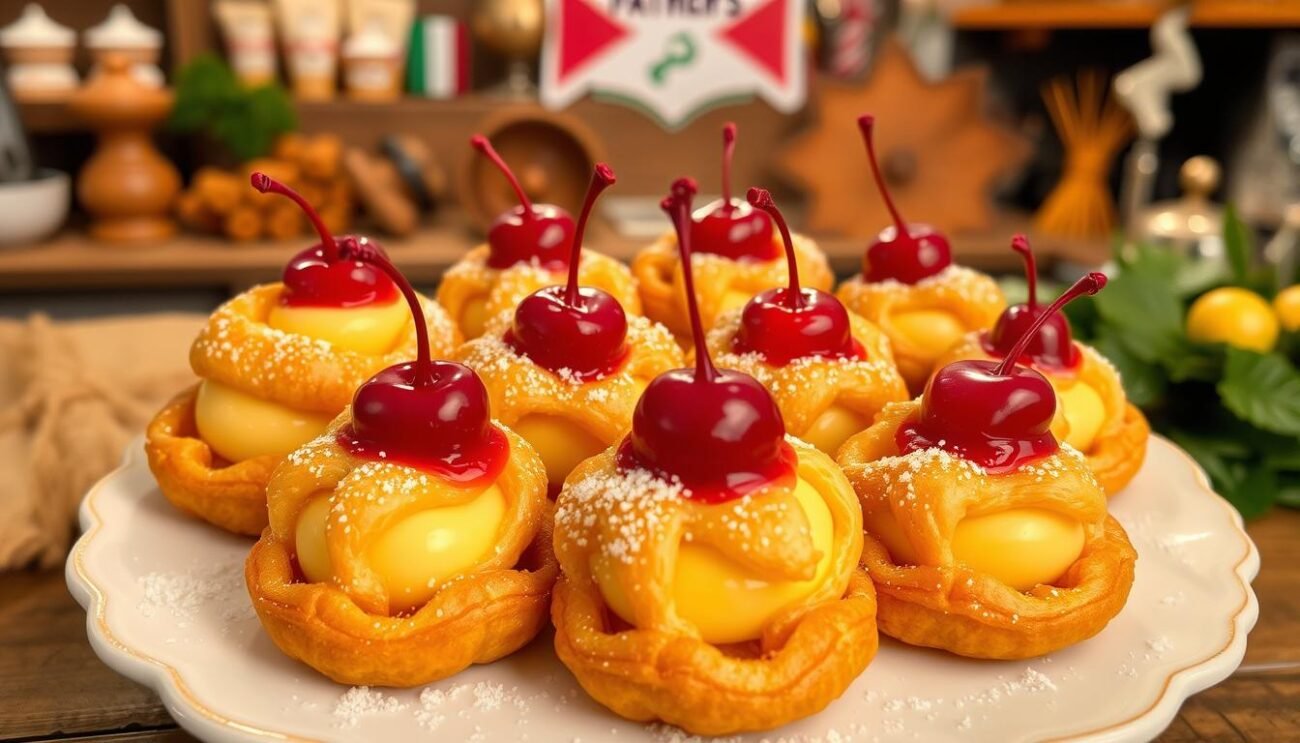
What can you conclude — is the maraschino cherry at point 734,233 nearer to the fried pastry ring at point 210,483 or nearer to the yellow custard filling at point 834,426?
the yellow custard filling at point 834,426

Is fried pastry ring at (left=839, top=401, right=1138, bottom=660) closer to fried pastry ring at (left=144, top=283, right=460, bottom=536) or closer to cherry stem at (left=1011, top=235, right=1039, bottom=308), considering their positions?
cherry stem at (left=1011, top=235, right=1039, bottom=308)

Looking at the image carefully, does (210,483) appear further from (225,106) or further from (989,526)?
(225,106)

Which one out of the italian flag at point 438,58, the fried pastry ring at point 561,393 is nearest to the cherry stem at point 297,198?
the fried pastry ring at point 561,393

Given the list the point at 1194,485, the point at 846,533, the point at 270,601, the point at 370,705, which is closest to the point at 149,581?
the point at 270,601

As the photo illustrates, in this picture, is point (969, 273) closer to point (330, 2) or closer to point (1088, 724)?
point (1088, 724)

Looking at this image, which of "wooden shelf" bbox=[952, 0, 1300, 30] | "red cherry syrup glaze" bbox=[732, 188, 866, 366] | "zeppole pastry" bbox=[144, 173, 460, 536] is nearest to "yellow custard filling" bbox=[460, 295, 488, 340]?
"zeppole pastry" bbox=[144, 173, 460, 536]

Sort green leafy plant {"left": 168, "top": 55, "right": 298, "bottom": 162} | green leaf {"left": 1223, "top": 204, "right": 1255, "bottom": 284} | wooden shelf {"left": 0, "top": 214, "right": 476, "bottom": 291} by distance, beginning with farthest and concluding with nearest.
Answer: green leafy plant {"left": 168, "top": 55, "right": 298, "bottom": 162}
wooden shelf {"left": 0, "top": 214, "right": 476, "bottom": 291}
green leaf {"left": 1223, "top": 204, "right": 1255, "bottom": 284}

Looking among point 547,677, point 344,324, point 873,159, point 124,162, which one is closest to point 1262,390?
point 873,159
